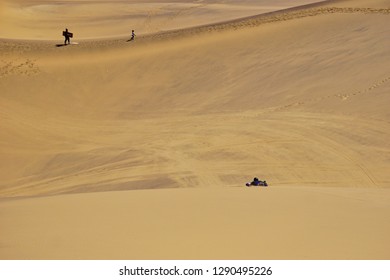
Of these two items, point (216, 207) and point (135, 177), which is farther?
point (135, 177)

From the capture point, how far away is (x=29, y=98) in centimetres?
2089

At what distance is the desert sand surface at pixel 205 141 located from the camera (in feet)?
21.6

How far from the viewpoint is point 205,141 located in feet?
53.1

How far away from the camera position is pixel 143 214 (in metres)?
7.32

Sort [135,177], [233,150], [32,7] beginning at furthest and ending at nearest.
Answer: [32,7], [233,150], [135,177]

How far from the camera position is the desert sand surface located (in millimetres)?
6570

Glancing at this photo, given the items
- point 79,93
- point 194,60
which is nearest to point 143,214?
point 79,93

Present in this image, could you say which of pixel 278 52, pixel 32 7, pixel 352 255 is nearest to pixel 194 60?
pixel 278 52

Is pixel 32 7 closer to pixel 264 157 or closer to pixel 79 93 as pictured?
pixel 79 93

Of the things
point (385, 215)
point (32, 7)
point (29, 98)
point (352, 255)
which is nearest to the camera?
point (352, 255)

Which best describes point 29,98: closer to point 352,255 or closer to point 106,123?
point 106,123

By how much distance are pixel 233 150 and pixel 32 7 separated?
1122 inches

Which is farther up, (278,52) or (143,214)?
(278,52)

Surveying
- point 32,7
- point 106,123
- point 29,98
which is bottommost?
point 106,123
